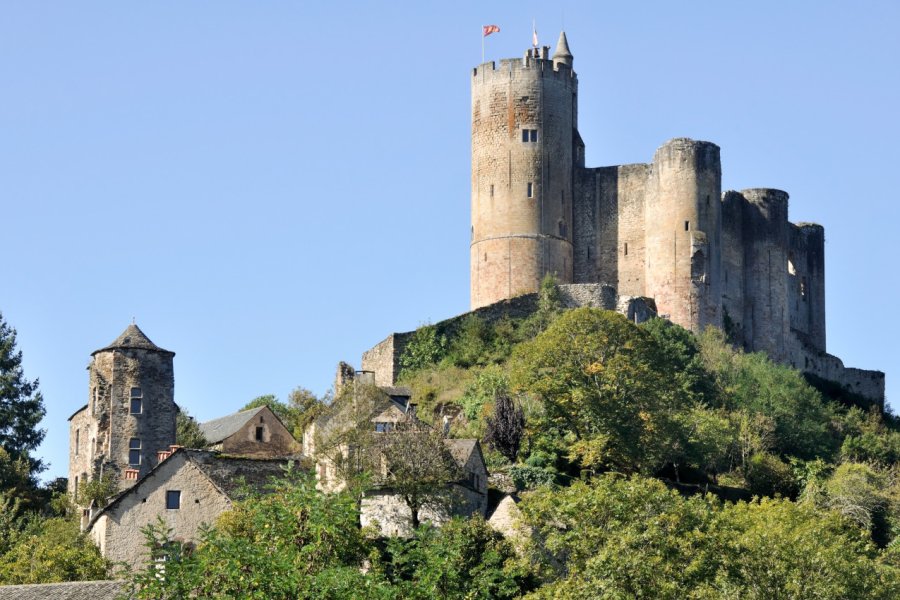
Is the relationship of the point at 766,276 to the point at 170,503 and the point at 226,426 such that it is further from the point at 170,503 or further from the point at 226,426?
the point at 170,503

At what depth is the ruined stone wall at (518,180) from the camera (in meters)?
86.8

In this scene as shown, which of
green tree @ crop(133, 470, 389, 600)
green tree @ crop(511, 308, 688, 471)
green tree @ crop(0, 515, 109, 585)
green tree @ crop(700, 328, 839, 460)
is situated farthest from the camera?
green tree @ crop(700, 328, 839, 460)

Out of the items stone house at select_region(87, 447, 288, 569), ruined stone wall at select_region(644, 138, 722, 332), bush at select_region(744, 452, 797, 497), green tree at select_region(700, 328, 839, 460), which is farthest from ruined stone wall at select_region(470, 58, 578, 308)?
stone house at select_region(87, 447, 288, 569)

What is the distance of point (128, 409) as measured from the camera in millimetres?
69062

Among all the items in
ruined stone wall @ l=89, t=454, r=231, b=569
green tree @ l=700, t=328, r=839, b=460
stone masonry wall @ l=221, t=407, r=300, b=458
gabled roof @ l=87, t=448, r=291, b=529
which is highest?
green tree @ l=700, t=328, r=839, b=460

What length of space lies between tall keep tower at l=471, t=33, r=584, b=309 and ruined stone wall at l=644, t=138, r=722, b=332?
3.51 m

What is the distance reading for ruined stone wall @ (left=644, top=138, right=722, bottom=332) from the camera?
87.1m

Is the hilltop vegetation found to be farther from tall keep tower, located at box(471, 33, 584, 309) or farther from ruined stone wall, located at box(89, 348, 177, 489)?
ruined stone wall, located at box(89, 348, 177, 489)

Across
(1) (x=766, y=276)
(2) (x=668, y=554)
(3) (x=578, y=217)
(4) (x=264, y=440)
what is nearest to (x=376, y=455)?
(4) (x=264, y=440)

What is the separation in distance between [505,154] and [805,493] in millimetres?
20031

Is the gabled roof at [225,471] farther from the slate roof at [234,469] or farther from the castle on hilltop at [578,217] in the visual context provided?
the castle on hilltop at [578,217]

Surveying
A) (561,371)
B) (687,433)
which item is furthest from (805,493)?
(561,371)

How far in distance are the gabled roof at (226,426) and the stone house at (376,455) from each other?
140 inches

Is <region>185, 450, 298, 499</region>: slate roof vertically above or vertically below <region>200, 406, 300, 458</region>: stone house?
below
